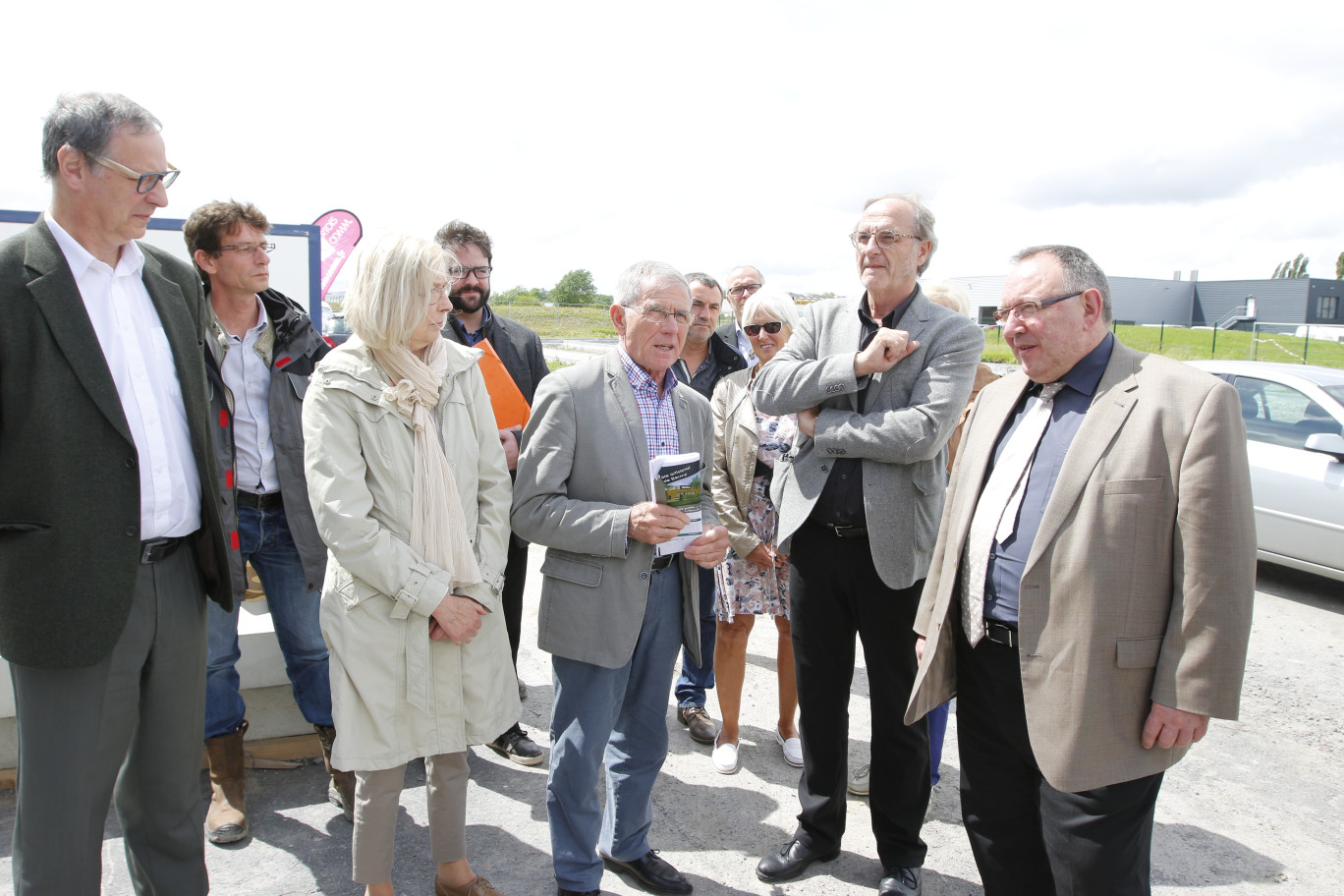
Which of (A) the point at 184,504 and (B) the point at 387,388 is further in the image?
(B) the point at 387,388

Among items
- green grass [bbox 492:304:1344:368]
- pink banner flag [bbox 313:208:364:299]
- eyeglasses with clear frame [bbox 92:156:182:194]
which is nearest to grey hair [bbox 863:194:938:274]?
eyeglasses with clear frame [bbox 92:156:182:194]

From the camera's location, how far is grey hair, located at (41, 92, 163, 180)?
1955 mm

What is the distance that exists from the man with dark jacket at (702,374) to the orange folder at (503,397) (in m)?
1.00

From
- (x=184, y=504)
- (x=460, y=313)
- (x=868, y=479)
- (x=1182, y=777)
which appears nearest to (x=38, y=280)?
(x=184, y=504)

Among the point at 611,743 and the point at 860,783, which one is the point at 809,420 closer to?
the point at 611,743

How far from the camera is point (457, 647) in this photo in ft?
8.21

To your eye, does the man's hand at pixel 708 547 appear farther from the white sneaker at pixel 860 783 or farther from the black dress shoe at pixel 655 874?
the white sneaker at pixel 860 783

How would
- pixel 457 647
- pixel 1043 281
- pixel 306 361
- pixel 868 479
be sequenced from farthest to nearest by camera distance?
pixel 306 361 < pixel 868 479 < pixel 457 647 < pixel 1043 281

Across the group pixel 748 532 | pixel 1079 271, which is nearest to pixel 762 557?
pixel 748 532

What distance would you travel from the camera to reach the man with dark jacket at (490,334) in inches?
146

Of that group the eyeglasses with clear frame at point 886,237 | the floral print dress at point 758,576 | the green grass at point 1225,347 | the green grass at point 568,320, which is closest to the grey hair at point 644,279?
the eyeglasses with clear frame at point 886,237

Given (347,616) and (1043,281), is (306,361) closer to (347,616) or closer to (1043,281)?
(347,616)

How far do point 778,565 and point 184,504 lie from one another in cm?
246

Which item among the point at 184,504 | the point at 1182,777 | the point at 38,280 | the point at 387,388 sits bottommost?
the point at 1182,777
